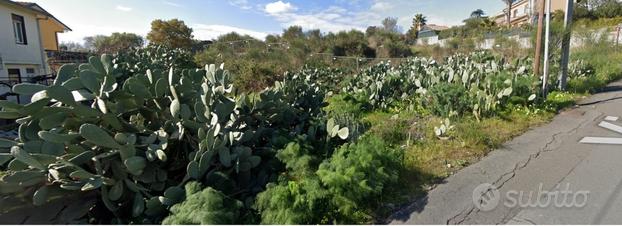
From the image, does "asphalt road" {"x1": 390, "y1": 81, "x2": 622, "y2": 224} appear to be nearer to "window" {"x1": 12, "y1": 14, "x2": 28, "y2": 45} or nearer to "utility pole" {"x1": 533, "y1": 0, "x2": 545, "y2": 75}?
"utility pole" {"x1": 533, "y1": 0, "x2": 545, "y2": 75}

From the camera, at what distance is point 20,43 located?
15117 mm

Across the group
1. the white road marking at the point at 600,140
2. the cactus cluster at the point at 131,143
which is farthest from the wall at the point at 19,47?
the white road marking at the point at 600,140

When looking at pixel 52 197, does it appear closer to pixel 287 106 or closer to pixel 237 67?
pixel 287 106

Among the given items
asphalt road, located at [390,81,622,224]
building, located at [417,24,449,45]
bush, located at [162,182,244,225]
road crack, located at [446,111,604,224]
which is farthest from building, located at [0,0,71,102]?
building, located at [417,24,449,45]

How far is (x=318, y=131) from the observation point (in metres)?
4.21

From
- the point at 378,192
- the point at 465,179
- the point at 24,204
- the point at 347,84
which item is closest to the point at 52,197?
the point at 24,204

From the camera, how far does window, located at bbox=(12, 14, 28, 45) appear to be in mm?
14812

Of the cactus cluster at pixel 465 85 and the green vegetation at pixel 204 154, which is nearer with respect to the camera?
the green vegetation at pixel 204 154

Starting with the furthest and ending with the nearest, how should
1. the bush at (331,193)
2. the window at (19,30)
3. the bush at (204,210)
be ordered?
1. the window at (19,30)
2. the bush at (331,193)
3. the bush at (204,210)
